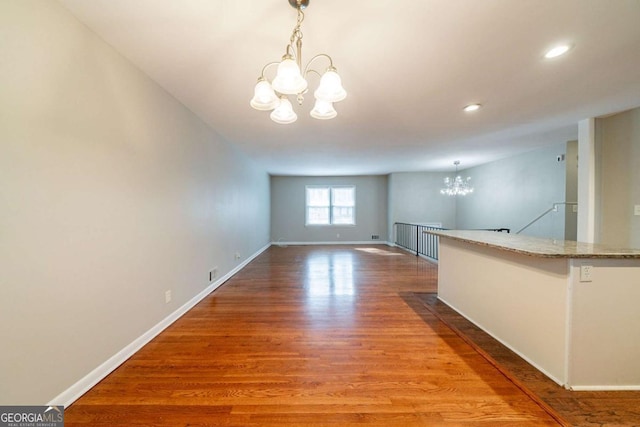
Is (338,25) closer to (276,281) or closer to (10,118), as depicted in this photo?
(10,118)

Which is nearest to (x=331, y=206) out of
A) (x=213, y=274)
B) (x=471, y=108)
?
(x=213, y=274)

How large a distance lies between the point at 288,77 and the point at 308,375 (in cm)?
199

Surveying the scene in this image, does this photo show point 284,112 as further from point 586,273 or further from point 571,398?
point 571,398

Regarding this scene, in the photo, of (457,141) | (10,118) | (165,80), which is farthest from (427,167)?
(10,118)

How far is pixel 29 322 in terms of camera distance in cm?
126

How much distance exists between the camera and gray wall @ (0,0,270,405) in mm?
1212

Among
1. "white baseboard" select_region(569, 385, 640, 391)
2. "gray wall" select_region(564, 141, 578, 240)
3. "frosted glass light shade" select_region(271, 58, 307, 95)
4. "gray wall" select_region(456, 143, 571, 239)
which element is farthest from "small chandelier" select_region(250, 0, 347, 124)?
"gray wall" select_region(456, 143, 571, 239)

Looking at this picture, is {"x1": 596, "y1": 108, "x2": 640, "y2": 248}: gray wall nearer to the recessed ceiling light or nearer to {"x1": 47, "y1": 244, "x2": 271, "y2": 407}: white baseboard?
the recessed ceiling light

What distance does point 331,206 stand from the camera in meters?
8.40

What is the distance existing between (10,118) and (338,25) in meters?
1.91

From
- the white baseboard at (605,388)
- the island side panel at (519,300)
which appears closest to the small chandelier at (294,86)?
the island side panel at (519,300)

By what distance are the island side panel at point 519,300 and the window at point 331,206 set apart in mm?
5674

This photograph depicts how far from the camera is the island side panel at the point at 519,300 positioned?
5.29ft

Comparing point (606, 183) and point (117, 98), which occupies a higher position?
point (117, 98)
